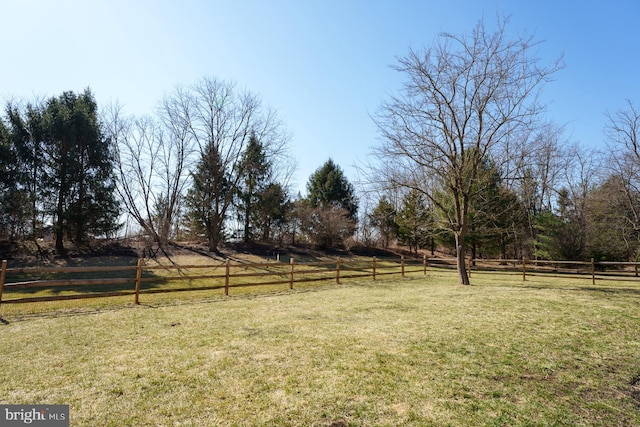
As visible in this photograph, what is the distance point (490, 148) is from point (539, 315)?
7483 mm

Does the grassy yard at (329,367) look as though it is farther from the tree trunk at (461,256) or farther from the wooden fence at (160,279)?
the tree trunk at (461,256)

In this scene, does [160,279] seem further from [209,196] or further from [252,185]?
[252,185]

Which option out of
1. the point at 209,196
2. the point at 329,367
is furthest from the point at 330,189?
the point at 329,367

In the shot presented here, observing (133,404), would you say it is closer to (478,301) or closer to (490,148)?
(478,301)

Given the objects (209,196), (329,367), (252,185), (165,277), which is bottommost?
(165,277)

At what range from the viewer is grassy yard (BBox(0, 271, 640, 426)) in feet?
9.02

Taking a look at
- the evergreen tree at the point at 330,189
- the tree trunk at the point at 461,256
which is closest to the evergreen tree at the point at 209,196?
the evergreen tree at the point at 330,189

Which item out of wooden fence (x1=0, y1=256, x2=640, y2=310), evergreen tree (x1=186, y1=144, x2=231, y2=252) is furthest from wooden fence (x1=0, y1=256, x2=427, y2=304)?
evergreen tree (x1=186, y1=144, x2=231, y2=252)

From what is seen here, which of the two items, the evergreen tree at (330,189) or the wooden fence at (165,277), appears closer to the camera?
the wooden fence at (165,277)

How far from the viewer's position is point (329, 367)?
377 cm

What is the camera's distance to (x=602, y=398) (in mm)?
3072

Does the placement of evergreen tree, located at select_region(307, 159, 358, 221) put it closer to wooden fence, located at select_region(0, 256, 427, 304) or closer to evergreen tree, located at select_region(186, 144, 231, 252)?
evergreen tree, located at select_region(186, 144, 231, 252)

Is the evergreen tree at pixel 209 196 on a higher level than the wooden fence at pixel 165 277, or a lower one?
higher

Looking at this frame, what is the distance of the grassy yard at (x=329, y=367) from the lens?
2.75 m
